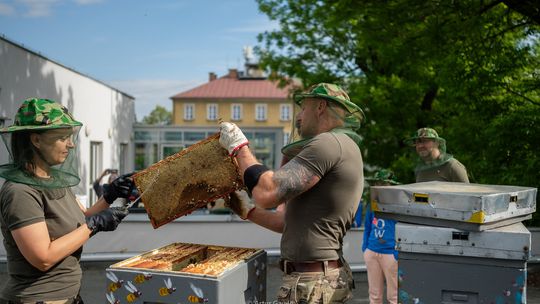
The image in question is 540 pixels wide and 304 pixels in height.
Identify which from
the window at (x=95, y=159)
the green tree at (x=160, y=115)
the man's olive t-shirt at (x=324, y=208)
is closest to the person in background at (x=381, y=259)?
the man's olive t-shirt at (x=324, y=208)

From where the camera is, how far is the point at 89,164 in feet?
55.2

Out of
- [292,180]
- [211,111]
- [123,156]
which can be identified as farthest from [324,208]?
[211,111]

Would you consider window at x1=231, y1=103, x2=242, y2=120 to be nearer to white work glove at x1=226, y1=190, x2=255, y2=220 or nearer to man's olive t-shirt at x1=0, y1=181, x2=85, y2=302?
white work glove at x1=226, y1=190, x2=255, y2=220

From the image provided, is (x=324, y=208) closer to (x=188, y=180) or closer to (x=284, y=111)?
(x=188, y=180)

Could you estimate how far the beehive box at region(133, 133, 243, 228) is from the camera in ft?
8.74

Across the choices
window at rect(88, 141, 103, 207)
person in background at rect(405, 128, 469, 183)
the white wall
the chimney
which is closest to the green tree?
the chimney

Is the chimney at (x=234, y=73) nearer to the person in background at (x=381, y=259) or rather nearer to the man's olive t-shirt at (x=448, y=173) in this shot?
the man's olive t-shirt at (x=448, y=173)

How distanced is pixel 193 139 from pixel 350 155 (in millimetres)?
19605

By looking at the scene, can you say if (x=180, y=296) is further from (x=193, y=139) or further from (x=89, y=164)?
(x=193, y=139)

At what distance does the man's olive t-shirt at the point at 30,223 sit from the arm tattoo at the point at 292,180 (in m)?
1.07

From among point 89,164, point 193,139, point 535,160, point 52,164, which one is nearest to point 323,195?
point 52,164

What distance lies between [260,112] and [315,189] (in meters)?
59.0

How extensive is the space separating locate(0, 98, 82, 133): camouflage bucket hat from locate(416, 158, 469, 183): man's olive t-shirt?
4045 mm

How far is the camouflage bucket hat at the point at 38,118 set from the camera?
2.52 metres
